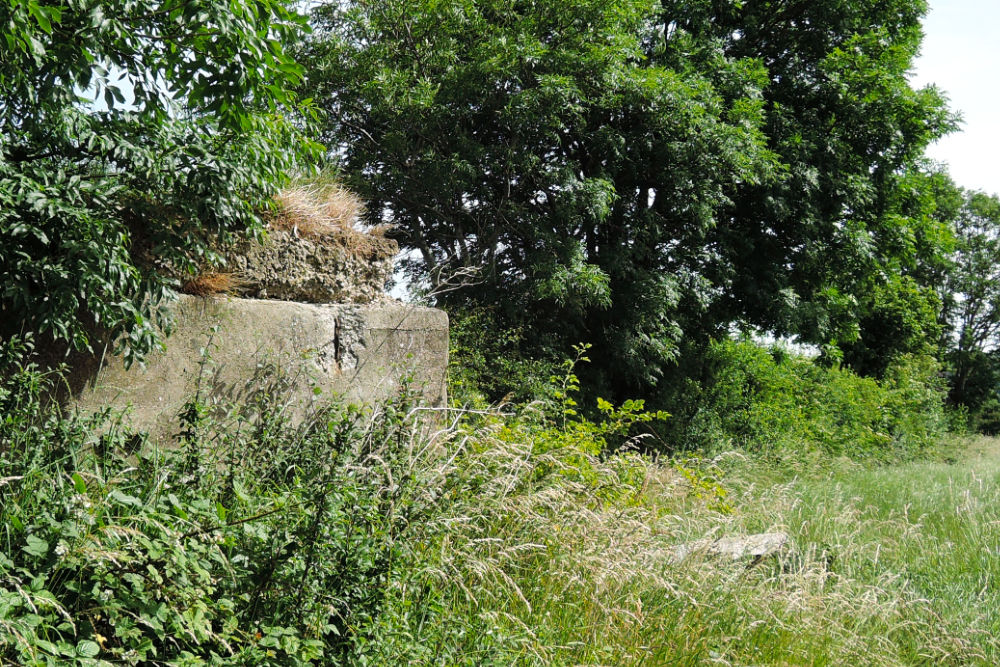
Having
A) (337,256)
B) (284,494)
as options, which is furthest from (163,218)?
(284,494)

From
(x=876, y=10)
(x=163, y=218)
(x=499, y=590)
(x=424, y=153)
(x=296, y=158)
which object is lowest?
(x=499, y=590)

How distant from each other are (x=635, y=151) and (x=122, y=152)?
7.06m

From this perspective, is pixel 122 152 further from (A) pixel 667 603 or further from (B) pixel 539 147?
(B) pixel 539 147

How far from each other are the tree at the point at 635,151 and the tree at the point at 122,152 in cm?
433

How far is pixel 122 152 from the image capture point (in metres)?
3.48

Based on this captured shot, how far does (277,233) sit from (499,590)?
2.68 metres

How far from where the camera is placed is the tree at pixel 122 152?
3283 millimetres

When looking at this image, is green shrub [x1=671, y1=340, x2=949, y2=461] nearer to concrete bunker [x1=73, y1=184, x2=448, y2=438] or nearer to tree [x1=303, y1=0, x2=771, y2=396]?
tree [x1=303, y1=0, x2=771, y2=396]

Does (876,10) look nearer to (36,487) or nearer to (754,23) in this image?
(754,23)

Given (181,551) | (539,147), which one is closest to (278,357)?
(181,551)

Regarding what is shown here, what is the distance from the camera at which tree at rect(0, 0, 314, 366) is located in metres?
3.28

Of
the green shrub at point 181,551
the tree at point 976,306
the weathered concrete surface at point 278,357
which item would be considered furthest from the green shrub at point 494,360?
the tree at point 976,306

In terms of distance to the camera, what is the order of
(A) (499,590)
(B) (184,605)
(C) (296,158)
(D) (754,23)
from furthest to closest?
1. (D) (754,23)
2. (C) (296,158)
3. (A) (499,590)
4. (B) (184,605)

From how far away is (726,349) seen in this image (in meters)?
12.0
